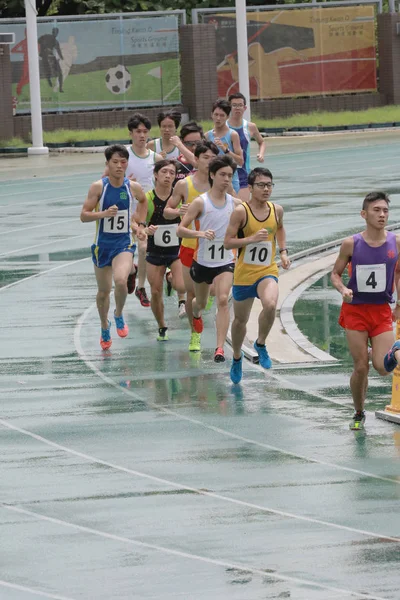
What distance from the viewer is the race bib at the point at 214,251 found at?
1441 cm

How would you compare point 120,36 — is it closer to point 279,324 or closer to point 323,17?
point 323,17

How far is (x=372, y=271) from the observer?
37.6ft

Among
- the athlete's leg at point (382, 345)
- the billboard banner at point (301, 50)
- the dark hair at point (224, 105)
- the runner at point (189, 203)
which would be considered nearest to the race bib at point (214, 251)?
the runner at point (189, 203)

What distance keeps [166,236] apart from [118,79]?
98.3ft

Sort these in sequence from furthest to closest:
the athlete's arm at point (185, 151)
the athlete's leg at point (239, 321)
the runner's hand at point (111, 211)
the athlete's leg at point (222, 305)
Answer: the athlete's arm at point (185, 151), the runner's hand at point (111, 211), the athlete's leg at point (222, 305), the athlete's leg at point (239, 321)

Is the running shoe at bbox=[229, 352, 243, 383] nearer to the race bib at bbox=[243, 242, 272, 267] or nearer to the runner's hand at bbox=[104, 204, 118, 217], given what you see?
the race bib at bbox=[243, 242, 272, 267]

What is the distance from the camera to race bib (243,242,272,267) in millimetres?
13508

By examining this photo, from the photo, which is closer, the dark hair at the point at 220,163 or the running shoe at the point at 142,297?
the dark hair at the point at 220,163

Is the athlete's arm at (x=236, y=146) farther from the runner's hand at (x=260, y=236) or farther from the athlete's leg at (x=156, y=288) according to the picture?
the runner's hand at (x=260, y=236)

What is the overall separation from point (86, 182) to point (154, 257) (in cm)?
1720

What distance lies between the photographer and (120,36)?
4509 centimetres

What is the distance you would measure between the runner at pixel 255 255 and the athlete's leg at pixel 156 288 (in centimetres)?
237

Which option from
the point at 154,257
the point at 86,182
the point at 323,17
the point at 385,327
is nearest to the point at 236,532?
the point at 385,327

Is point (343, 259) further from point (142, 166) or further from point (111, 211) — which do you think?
point (142, 166)
